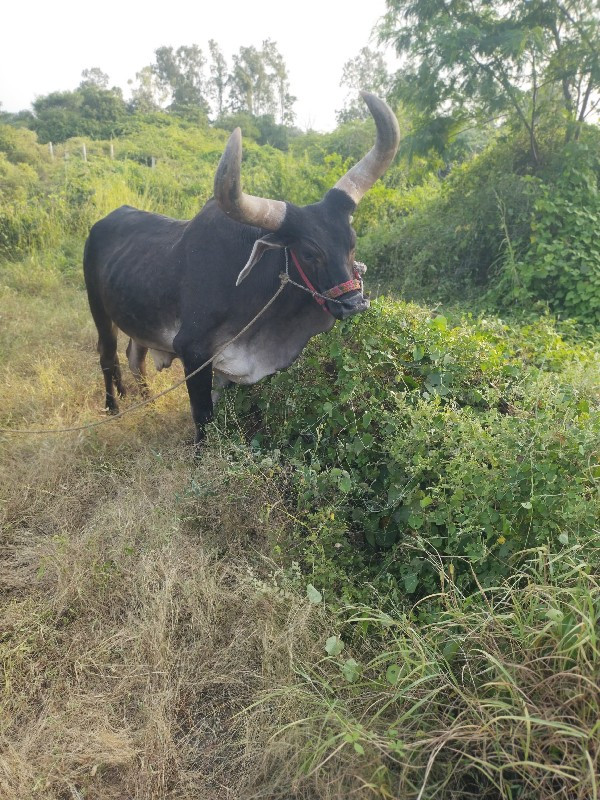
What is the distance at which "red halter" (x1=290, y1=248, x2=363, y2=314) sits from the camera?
3061 millimetres

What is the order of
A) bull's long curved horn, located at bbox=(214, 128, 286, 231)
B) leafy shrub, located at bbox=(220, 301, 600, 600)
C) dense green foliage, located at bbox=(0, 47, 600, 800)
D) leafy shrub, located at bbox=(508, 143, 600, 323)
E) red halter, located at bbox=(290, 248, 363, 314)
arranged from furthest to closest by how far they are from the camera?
leafy shrub, located at bbox=(508, 143, 600, 323) → red halter, located at bbox=(290, 248, 363, 314) → bull's long curved horn, located at bbox=(214, 128, 286, 231) → leafy shrub, located at bbox=(220, 301, 600, 600) → dense green foliage, located at bbox=(0, 47, 600, 800)

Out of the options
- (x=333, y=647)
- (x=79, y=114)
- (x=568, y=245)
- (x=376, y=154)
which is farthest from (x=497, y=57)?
(x=79, y=114)

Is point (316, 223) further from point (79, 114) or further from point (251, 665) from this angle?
point (79, 114)

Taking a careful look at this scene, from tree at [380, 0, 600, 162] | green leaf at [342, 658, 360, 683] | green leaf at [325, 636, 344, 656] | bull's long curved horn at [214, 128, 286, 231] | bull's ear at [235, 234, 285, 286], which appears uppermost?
tree at [380, 0, 600, 162]

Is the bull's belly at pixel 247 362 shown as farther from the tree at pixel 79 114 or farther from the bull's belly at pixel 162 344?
the tree at pixel 79 114

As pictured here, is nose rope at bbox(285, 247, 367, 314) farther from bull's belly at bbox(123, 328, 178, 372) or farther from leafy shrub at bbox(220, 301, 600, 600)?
bull's belly at bbox(123, 328, 178, 372)

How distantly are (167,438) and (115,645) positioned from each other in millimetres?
1877

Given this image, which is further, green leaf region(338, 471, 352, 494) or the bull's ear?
the bull's ear

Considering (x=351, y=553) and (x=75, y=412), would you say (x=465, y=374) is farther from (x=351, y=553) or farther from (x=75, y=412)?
(x=75, y=412)

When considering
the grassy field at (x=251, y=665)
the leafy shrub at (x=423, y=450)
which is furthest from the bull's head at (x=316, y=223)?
the grassy field at (x=251, y=665)

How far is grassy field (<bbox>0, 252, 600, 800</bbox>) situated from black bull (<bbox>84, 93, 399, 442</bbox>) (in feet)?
1.94

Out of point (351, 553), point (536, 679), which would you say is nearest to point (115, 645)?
point (351, 553)

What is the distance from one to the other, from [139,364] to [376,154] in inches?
99.8

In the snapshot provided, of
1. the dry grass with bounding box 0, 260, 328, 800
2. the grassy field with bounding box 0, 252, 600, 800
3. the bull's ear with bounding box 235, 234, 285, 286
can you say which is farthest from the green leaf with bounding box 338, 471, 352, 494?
the bull's ear with bounding box 235, 234, 285, 286
